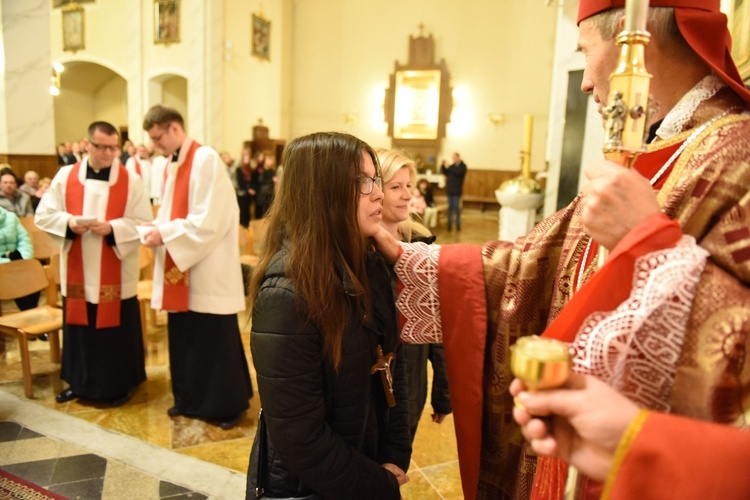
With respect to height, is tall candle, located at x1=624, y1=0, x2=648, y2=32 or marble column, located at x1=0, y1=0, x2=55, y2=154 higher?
marble column, located at x1=0, y1=0, x2=55, y2=154

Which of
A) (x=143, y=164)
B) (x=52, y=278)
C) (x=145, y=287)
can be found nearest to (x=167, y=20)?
(x=143, y=164)

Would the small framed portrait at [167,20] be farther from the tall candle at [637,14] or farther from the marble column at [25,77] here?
the tall candle at [637,14]

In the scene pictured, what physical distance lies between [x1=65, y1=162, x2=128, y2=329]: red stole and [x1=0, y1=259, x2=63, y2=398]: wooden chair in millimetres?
336

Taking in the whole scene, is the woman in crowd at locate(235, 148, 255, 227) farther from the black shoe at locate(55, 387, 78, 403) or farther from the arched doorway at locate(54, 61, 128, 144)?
the black shoe at locate(55, 387, 78, 403)

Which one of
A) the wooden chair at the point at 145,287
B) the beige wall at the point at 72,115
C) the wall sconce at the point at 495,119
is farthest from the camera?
the beige wall at the point at 72,115

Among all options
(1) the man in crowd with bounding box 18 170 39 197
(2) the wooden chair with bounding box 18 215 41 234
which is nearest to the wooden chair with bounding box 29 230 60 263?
(2) the wooden chair with bounding box 18 215 41 234

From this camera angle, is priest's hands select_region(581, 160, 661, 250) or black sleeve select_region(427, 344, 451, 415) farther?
black sleeve select_region(427, 344, 451, 415)

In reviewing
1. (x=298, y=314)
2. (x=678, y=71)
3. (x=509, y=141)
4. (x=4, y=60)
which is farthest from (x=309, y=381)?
(x=509, y=141)

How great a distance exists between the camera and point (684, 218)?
0.88 m

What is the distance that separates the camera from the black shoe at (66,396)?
3.70 metres

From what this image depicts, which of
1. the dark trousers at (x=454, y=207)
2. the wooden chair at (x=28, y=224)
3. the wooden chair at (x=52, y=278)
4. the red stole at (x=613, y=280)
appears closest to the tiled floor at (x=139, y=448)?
the wooden chair at (x=52, y=278)

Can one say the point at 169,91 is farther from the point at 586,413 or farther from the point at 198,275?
the point at 586,413

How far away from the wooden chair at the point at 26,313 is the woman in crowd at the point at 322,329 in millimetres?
2923

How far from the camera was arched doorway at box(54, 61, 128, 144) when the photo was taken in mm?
16828
